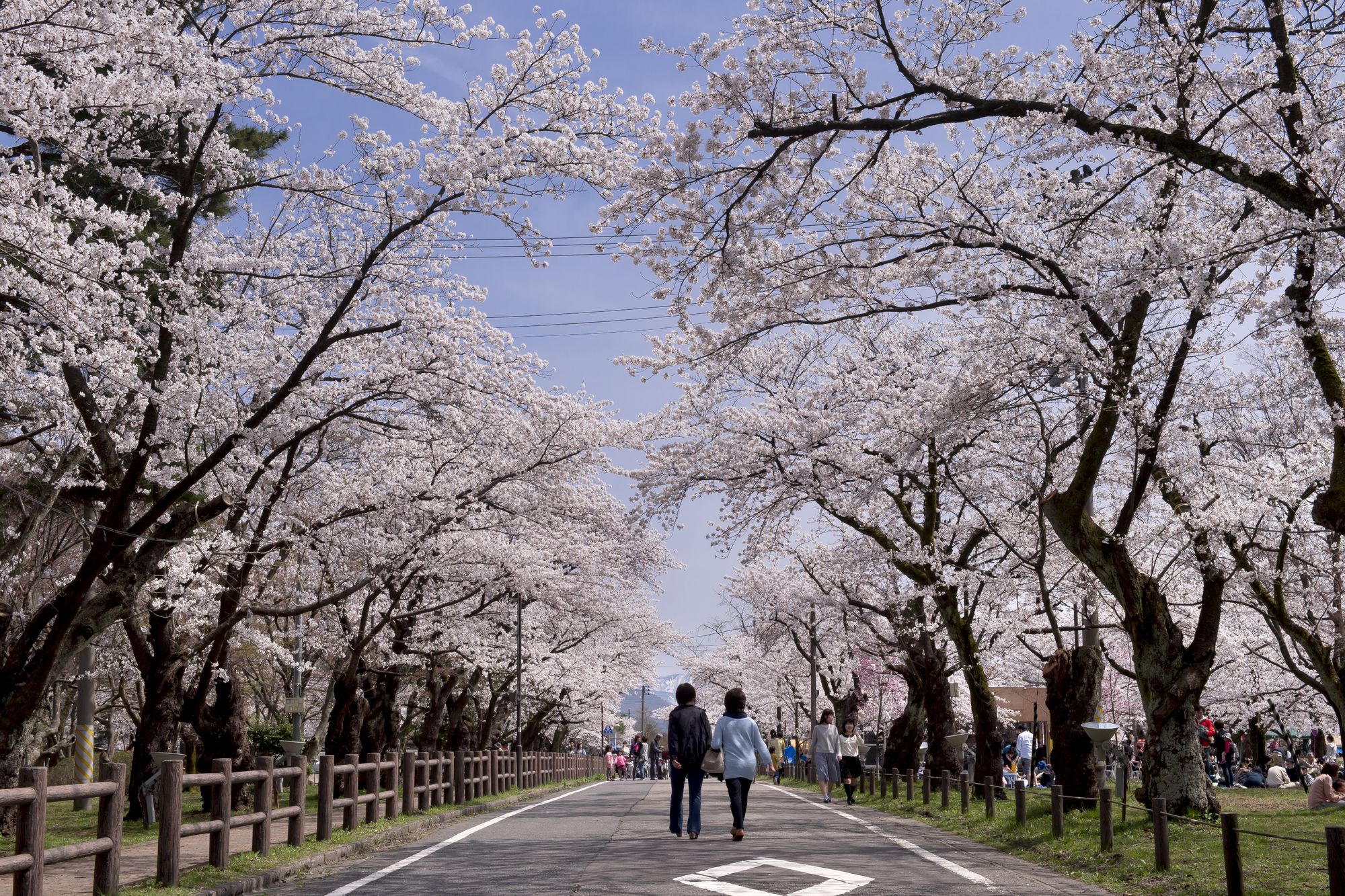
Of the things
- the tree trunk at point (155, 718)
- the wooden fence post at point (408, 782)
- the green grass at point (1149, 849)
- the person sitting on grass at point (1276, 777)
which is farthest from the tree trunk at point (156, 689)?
the person sitting on grass at point (1276, 777)

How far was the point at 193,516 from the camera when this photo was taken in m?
12.4

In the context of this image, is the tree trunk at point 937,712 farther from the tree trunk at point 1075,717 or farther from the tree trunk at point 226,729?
the tree trunk at point 226,729

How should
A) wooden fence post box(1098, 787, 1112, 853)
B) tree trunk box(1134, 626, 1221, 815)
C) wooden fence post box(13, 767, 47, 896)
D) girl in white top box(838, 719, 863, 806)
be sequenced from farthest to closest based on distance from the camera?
girl in white top box(838, 719, 863, 806)
tree trunk box(1134, 626, 1221, 815)
wooden fence post box(1098, 787, 1112, 853)
wooden fence post box(13, 767, 47, 896)

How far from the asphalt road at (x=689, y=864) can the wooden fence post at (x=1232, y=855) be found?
1.17 m

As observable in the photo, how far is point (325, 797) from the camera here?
12.7m

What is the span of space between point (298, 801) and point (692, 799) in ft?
13.3

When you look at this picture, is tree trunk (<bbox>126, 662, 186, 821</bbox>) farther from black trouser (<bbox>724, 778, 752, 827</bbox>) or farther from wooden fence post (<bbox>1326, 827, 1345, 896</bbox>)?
wooden fence post (<bbox>1326, 827, 1345, 896</bbox>)

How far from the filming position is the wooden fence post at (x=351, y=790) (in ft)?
44.7

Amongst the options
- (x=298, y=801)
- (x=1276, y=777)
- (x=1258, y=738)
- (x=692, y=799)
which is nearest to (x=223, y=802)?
(x=298, y=801)

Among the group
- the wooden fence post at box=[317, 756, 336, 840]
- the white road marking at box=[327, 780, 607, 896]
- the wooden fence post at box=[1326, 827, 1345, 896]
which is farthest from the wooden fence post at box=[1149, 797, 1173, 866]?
the wooden fence post at box=[317, 756, 336, 840]

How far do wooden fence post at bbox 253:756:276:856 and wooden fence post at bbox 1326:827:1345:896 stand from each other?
27.7ft

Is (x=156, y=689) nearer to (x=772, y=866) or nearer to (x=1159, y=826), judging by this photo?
(x=772, y=866)

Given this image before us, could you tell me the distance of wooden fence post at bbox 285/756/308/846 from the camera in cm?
1180

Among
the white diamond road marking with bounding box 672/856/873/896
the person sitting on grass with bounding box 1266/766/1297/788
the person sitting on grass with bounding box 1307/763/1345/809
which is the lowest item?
the person sitting on grass with bounding box 1266/766/1297/788
